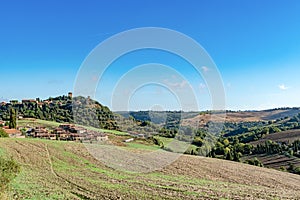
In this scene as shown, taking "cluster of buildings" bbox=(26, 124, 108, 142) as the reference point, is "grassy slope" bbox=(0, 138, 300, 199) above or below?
below

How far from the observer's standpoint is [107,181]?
21.9m

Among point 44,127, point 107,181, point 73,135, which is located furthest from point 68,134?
point 107,181

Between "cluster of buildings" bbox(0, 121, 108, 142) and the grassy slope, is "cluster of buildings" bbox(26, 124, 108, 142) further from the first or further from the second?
the grassy slope

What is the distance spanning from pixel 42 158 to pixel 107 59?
18.2 meters

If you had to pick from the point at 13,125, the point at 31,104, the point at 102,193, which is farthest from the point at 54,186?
the point at 31,104

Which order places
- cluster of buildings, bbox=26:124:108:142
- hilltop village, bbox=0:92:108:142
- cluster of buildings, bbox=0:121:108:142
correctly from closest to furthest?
cluster of buildings, bbox=0:121:108:142
cluster of buildings, bbox=26:124:108:142
hilltop village, bbox=0:92:108:142

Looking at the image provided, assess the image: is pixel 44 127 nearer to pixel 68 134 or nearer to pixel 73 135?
pixel 68 134

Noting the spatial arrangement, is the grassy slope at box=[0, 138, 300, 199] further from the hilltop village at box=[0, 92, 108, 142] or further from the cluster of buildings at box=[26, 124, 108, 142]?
the cluster of buildings at box=[26, 124, 108, 142]

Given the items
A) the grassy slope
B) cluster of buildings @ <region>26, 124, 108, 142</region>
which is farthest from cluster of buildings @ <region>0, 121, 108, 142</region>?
the grassy slope

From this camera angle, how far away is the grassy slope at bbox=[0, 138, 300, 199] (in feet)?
59.9

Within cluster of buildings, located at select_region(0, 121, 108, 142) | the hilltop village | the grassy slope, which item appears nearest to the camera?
the grassy slope

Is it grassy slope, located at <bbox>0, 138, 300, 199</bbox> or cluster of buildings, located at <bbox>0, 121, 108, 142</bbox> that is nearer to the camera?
grassy slope, located at <bbox>0, 138, 300, 199</bbox>

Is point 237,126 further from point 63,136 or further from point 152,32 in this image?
point 152,32

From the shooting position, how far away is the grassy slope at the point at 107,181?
1825 centimetres
